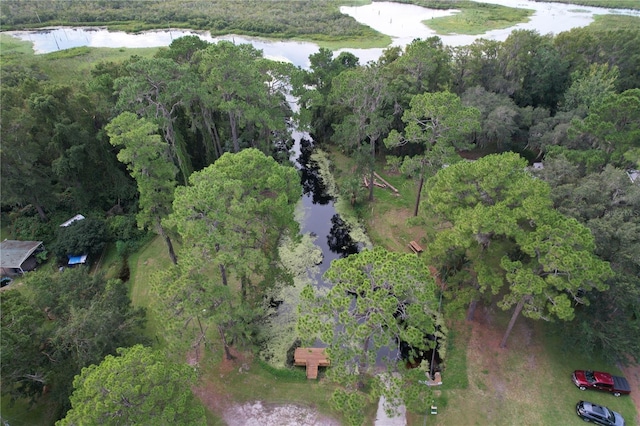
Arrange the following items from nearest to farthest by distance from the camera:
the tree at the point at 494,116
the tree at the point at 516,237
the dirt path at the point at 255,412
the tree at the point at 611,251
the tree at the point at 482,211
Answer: the tree at the point at 516,237 → the dirt path at the point at 255,412 → the tree at the point at 482,211 → the tree at the point at 611,251 → the tree at the point at 494,116

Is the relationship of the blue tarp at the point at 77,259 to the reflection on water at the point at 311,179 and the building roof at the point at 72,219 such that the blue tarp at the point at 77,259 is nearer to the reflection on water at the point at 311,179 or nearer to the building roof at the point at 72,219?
the building roof at the point at 72,219

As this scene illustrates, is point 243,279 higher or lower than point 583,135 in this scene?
lower

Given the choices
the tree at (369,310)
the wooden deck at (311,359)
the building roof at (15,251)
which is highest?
the tree at (369,310)

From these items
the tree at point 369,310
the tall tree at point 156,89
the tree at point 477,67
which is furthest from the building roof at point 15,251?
the tree at point 477,67

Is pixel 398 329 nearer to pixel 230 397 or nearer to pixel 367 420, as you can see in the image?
pixel 367 420

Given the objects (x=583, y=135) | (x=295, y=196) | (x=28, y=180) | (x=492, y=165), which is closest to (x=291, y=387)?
(x=295, y=196)

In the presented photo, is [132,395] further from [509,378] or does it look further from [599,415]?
[599,415]

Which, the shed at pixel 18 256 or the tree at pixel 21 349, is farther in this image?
the shed at pixel 18 256
